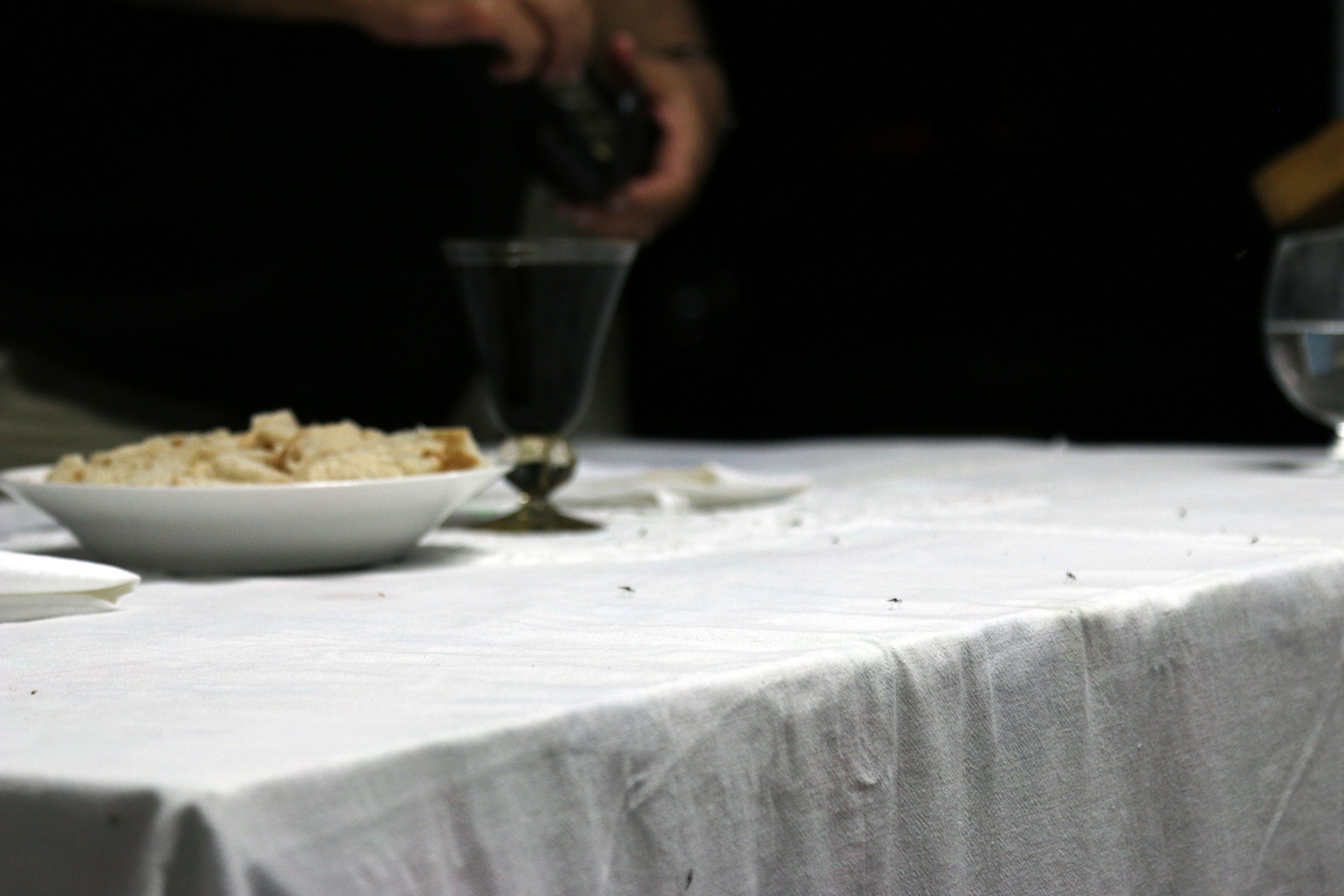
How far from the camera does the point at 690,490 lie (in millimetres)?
918

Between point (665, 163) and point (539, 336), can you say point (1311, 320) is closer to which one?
point (539, 336)

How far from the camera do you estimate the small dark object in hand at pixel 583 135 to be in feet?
4.40

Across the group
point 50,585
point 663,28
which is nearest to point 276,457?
point 50,585

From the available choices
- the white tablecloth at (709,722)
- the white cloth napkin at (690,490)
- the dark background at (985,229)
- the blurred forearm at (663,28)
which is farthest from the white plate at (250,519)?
the dark background at (985,229)

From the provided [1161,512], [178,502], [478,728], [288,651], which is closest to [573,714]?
[478,728]

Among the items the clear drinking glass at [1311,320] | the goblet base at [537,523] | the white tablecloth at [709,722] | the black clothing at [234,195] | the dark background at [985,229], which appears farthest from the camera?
the dark background at [985,229]

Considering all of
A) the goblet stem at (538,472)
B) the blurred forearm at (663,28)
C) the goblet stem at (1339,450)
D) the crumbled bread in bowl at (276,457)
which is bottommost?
the goblet stem at (1339,450)

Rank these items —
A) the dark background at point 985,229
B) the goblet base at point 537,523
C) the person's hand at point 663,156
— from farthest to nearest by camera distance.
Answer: the dark background at point 985,229 → the person's hand at point 663,156 → the goblet base at point 537,523

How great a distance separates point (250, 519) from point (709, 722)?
0.31 m

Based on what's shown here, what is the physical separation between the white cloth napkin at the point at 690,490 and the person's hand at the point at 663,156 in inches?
23.5

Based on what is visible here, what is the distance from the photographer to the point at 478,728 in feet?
1.11

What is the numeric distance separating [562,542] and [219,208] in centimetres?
139

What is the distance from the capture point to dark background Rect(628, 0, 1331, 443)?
2594 millimetres

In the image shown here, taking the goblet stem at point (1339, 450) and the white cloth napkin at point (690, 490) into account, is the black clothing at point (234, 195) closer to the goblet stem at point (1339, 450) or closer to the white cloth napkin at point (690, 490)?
the white cloth napkin at point (690, 490)
